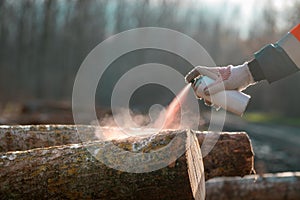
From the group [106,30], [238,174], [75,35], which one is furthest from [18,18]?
[238,174]

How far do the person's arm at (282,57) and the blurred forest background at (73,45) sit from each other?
81.1 feet

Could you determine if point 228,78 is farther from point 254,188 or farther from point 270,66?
point 254,188

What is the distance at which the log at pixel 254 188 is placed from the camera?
5.89 m

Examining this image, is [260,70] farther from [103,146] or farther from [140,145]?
[103,146]

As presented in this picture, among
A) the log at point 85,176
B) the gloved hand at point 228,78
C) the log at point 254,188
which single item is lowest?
the log at point 254,188

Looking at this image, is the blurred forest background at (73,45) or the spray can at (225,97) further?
the blurred forest background at (73,45)

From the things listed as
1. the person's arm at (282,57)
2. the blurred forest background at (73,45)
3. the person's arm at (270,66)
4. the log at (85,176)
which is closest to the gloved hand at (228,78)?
the person's arm at (270,66)

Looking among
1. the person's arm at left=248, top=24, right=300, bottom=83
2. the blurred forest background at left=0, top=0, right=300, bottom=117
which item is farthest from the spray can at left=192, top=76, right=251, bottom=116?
the blurred forest background at left=0, top=0, right=300, bottom=117

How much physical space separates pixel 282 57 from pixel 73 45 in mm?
39012

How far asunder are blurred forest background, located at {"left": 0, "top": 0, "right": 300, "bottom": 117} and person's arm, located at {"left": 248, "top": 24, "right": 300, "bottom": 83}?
2473 centimetres

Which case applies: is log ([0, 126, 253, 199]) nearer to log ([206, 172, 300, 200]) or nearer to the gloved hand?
the gloved hand

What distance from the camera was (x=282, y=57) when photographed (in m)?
3.11

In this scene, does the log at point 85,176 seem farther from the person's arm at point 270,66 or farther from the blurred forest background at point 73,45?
the blurred forest background at point 73,45

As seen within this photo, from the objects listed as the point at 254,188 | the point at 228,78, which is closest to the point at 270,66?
the point at 228,78
